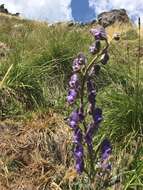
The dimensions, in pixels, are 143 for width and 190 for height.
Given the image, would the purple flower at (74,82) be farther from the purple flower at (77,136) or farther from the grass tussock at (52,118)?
the grass tussock at (52,118)

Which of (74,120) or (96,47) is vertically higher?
(96,47)

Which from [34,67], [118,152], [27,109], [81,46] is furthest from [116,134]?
[81,46]

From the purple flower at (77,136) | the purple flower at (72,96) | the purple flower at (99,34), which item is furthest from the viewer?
the purple flower at (77,136)

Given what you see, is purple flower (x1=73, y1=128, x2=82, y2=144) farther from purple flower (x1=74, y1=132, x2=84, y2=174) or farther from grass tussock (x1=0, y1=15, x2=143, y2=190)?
grass tussock (x1=0, y1=15, x2=143, y2=190)

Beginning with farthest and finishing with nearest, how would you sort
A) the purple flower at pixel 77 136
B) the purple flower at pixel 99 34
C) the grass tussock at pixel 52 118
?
the grass tussock at pixel 52 118 < the purple flower at pixel 77 136 < the purple flower at pixel 99 34

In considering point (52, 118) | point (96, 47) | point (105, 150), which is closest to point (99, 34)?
point (96, 47)

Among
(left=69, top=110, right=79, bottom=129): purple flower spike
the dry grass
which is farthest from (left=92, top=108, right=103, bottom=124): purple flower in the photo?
the dry grass

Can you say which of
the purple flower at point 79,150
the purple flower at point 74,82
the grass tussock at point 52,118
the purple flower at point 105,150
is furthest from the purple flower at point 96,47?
the grass tussock at point 52,118

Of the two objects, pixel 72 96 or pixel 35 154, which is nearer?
pixel 72 96

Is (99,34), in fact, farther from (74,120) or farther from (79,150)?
(79,150)

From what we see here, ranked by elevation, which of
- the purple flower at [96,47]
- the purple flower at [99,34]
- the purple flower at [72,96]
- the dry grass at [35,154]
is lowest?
the dry grass at [35,154]

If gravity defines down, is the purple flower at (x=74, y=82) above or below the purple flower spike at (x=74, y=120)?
above

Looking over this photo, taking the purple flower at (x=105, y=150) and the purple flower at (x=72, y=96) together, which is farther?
the purple flower at (x=105, y=150)

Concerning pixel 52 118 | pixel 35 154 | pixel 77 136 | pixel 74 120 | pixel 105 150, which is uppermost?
pixel 74 120
